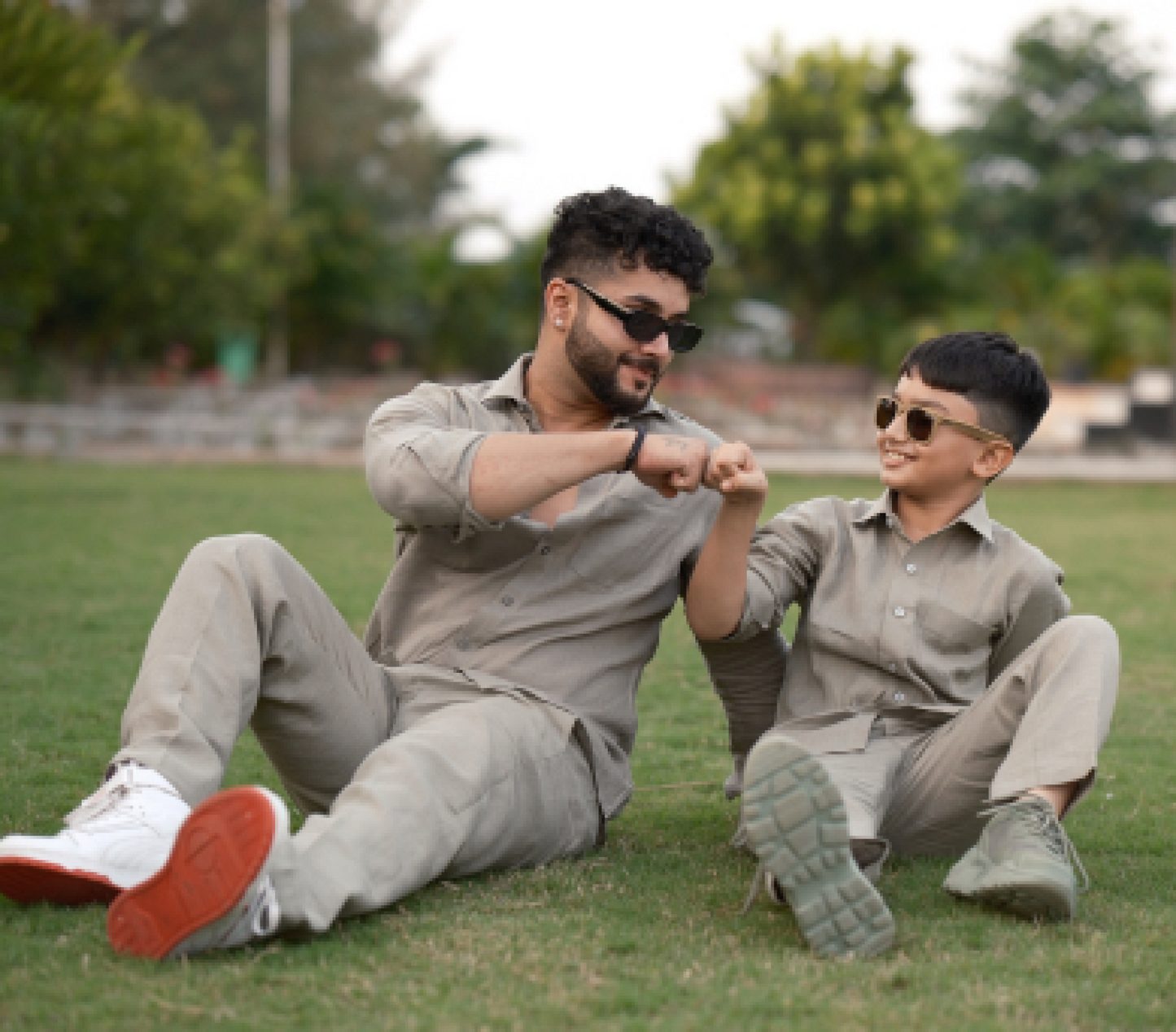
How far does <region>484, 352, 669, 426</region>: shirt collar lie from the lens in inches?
157

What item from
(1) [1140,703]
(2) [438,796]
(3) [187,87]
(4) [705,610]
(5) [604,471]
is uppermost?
(3) [187,87]

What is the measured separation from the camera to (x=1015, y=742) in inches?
139

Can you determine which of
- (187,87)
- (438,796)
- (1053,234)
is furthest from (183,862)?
(1053,234)

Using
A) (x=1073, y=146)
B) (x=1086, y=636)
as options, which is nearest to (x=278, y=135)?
(x=1073, y=146)

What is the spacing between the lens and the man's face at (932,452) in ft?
12.9

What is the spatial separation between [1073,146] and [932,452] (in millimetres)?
51095

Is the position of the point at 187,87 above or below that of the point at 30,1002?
above

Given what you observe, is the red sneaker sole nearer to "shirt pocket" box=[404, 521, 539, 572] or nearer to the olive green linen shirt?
the olive green linen shirt

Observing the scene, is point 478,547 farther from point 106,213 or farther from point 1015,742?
point 106,213

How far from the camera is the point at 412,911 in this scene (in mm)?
3264

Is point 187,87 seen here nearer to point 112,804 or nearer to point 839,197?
point 839,197

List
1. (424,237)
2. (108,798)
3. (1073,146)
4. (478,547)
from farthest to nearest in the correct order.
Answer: (1073,146) < (424,237) < (478,547) < (108,798)

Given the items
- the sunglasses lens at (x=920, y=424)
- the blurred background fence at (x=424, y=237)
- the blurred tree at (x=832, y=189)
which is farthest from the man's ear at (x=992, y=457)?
the blurred tree at (x=832, y=189)

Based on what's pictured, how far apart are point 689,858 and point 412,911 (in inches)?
35.2
